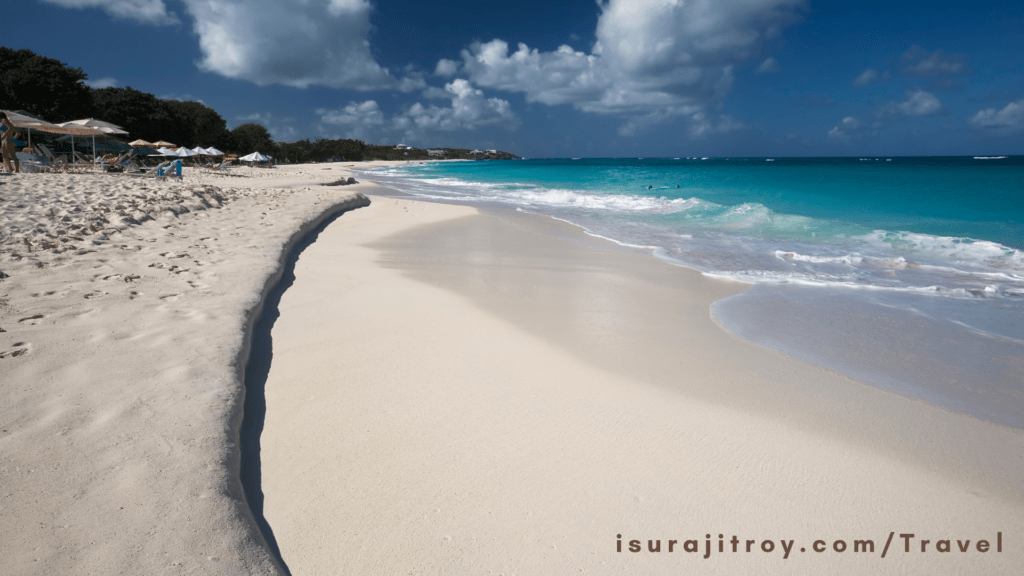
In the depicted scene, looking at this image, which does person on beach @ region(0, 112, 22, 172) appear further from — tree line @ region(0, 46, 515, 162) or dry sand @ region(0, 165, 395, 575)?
tree line @ region(0, 46, 515, 162)

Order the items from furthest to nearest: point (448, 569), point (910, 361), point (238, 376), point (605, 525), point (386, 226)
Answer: point (386, 226) < point (910, 361) < point (238, 376) < point (605, 525) < point (448, 569)

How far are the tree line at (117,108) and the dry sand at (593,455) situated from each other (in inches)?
1656

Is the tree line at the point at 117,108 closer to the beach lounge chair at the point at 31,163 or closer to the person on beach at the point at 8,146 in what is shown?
the beach lounge chair at the point at 31,163

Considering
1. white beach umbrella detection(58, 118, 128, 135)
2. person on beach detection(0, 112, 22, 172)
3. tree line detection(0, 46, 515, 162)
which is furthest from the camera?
tree line detection(0, 46, 515, 162)

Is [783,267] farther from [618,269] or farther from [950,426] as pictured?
[950,426]

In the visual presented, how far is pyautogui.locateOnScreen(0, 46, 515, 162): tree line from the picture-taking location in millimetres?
31719

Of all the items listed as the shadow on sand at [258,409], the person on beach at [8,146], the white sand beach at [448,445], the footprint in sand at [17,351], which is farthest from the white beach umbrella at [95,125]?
Result: the footprint in sand at [17,351]

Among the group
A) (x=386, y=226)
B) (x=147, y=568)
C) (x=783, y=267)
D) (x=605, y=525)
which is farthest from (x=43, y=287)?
(x=783, y=267)

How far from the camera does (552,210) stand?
17109mm

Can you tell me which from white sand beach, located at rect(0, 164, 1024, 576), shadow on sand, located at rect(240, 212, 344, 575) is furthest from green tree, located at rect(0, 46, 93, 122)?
shadow on sand, located at rect(240, 212, 344, 575)

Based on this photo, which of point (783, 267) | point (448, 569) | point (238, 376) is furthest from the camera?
point (783, 267)

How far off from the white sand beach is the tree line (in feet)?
130

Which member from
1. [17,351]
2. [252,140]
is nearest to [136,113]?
[252,140]

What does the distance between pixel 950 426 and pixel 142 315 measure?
5783 millimetres
